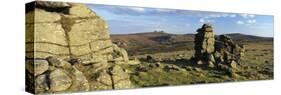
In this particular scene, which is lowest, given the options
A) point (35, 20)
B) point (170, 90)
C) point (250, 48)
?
point (170, 90)

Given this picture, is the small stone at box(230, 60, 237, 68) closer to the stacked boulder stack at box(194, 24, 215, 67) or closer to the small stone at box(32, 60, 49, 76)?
the stacked boulder stack at box(194, 24, 215, 67)

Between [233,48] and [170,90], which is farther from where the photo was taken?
[233,48]

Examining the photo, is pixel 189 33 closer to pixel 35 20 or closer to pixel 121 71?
pixel 121 71

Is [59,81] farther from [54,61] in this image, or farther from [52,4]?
[52,4]

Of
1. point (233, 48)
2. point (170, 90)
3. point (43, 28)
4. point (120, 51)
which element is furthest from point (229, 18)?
point (43, 28)

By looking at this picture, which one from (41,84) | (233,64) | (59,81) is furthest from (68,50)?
(233,64)
